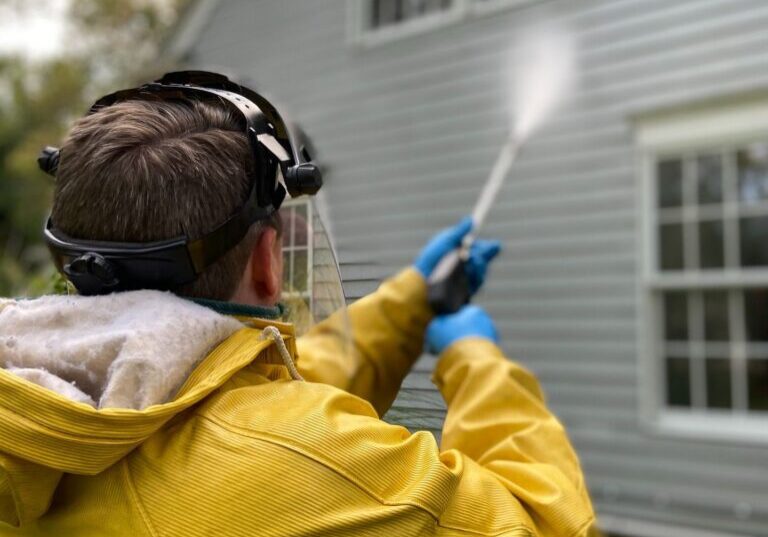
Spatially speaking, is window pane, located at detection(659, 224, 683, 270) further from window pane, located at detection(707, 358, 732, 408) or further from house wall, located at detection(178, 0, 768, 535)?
window pane, located at detection(707, 358, 732, 408)

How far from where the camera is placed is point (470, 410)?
55.3 inches

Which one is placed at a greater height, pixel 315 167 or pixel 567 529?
pixel 315 167

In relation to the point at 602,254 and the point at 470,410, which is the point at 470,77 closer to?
the point at 602,254

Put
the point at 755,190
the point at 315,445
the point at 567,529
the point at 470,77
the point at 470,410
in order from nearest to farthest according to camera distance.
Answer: the point at 315,445
the point at 567,529
the point at 470,410
the point at 755,190
the point at 470,77

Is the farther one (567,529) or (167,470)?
(567,529)

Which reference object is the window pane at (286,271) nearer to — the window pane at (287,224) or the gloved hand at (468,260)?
the window pane at (287,224)

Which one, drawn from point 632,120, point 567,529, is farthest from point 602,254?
point 567,529

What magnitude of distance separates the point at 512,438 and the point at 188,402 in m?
0.56

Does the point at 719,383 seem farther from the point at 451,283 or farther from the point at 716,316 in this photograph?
the point at 451,283

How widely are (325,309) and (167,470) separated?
0.52 metres

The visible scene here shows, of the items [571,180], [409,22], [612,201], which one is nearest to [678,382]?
[612,201]

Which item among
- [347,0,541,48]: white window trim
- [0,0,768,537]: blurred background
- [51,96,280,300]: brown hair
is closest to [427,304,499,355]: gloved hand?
[51,96,280,300]: brown hair

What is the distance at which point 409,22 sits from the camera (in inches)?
255

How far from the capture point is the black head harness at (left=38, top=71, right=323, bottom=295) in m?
1.08
